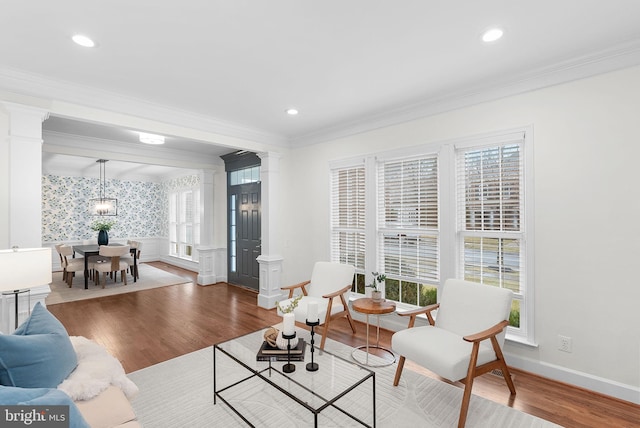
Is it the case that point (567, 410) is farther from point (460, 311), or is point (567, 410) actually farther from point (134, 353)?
point (134, 353)

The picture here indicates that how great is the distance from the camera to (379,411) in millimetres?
2246

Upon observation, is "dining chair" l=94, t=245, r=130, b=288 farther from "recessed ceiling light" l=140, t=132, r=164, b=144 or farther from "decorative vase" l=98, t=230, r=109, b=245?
"recessed ceiling light" l=140, t=132, r=164, b=144

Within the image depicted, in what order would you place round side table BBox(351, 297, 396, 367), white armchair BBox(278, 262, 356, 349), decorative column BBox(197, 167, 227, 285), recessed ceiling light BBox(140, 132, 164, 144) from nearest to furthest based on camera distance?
1. round side table BBox(351, 297, 396, 367)
2. white armchair BBox(278, 262, 356, 349)
3. recessed ceiling light BBox(140, 132, 164, 144)
4. decorative column BBox(197, 167, 227, 285)

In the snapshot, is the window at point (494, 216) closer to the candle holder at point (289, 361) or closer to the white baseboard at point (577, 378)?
the white baseboard at point (577, 378)

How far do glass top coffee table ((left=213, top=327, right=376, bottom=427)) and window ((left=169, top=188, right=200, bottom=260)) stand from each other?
20.2ft

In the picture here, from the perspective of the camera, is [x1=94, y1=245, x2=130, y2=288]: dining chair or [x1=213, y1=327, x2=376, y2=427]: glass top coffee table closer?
[x1=213, y1=327, x2=376, y2=427]: glass top coffee table

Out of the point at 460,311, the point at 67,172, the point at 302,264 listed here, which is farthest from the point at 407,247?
the point at 67,172

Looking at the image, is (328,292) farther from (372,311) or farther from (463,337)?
(463,337)

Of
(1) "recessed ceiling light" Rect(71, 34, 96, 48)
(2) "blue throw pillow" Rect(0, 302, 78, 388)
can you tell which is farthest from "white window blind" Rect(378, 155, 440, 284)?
(2) "blue throw pillow" Rect(0, 302, 78, 388)

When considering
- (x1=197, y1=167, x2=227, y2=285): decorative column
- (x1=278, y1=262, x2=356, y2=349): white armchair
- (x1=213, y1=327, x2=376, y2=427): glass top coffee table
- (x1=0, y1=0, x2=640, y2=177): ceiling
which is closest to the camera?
(x1=0, y1=0, x2=640, y2=177): ceiling

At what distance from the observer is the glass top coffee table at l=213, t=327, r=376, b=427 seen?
2072 millimetres

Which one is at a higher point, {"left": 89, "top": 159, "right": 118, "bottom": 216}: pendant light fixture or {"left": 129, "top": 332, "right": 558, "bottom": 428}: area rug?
{"left": 89, "top": 159, "right": 118, "bottom": 216}: pendant light fixture

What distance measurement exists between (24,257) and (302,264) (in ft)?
11.1

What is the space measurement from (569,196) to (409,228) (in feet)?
5.14
